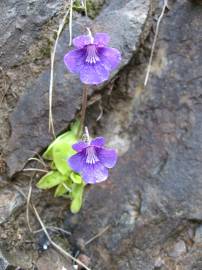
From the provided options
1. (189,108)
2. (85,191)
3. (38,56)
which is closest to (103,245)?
(85,191)

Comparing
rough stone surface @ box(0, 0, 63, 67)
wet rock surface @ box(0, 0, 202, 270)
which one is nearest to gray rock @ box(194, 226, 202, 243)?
wet rock surface @ box(0, 0, 202, 270)

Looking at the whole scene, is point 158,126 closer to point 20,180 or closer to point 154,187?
point 154,187

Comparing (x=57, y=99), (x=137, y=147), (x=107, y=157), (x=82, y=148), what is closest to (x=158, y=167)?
(x=137, y=147)

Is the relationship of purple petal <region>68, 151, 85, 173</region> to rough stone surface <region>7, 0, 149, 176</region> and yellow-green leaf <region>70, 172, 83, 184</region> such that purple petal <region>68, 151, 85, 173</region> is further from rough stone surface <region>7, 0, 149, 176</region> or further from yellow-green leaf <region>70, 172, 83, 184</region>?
rough stone surface <region>7, 0, 149, 176</region>

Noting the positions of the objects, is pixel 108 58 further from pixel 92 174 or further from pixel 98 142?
pixel 92 174

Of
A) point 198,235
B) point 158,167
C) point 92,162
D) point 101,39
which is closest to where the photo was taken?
point 101,39

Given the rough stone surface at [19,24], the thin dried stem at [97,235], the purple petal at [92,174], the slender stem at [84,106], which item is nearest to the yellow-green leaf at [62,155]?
the slender stem at [84,106]
